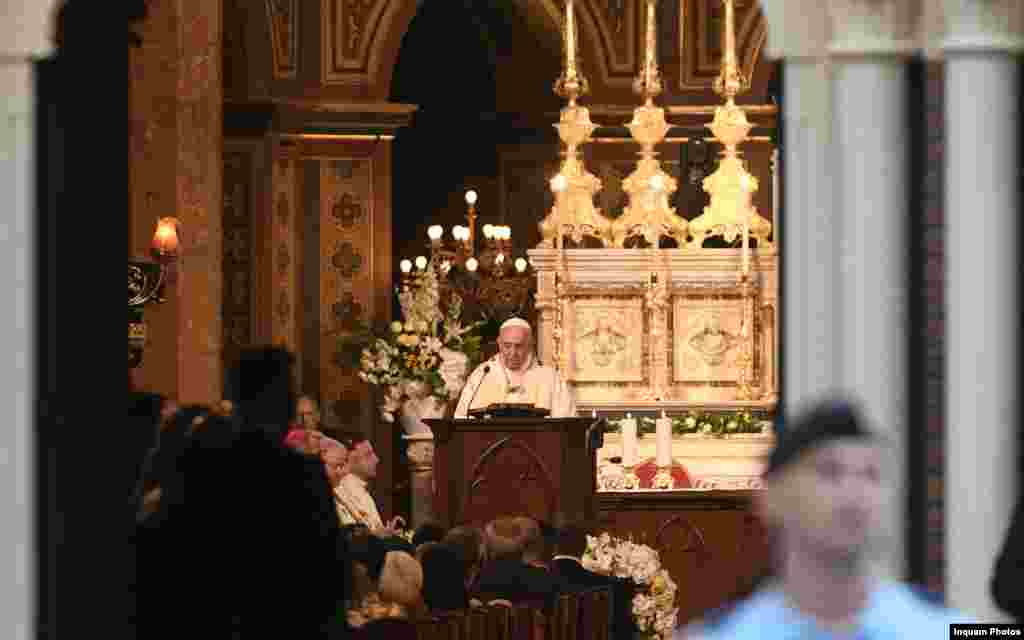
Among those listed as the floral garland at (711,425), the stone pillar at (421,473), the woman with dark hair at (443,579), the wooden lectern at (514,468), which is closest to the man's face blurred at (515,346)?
the wooden lectern at (514,468)

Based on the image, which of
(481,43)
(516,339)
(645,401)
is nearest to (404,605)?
(516,339)

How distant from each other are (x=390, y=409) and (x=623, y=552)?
19.7ft

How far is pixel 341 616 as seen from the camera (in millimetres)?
7754

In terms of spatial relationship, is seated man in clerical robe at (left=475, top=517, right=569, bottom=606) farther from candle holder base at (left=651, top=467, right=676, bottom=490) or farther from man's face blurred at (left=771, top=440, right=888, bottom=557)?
man's face blurred at (left=771, top=440, right=888, bottom=557)

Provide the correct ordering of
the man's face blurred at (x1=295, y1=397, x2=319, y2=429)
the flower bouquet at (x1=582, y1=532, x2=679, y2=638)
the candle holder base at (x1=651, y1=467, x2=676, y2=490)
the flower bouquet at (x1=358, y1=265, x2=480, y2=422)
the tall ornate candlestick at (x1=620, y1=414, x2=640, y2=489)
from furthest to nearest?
the flower bouquet at (x1=358, y1=265, x2=480, y2=422) → the tall ornate candlestick at (x1=620, y1=414, x2=640, y2=489) → the candle holder base at (x1=651, y1=467, x2=676, y2=490) → the man's face blurred at (x1=295, y1=397, x2=319, y2=429) → the flower bouquet at (x1=582, y1=532, x2=679, y2=638)

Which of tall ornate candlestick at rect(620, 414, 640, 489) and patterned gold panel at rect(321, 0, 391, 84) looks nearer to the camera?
tall ornate candlestick at rect(620, 414, 640, 489)

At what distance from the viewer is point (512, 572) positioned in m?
10.9

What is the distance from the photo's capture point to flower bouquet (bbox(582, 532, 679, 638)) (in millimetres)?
12875

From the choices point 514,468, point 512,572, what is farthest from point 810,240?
point 514,468

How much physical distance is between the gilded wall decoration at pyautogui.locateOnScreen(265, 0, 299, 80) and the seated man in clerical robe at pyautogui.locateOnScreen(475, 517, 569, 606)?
10153 millimetres

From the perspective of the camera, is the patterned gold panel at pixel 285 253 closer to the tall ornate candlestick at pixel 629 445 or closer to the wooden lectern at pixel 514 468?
the tall ornate candlestick at pixel 629 445

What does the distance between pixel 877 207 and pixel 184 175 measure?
8.62 meters

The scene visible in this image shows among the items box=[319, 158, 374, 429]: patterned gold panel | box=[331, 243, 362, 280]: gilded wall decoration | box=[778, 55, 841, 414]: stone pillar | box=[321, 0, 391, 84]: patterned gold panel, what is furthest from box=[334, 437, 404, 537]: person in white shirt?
box=[321, 0, 391, 84]: patterned gold panel

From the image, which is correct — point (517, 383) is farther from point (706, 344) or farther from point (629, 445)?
point (706, 344)
